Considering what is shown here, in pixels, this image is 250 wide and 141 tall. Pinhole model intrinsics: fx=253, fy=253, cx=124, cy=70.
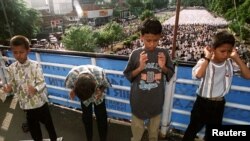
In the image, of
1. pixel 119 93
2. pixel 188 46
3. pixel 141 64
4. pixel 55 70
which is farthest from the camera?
pixel 188 46

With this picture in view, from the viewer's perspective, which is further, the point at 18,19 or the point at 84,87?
the point at 18,19

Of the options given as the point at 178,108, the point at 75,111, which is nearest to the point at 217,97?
the point at 178,108

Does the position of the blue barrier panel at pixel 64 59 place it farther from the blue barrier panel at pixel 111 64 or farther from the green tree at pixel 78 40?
the green tree at pixel 78 40

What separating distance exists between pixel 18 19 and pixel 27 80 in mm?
30964

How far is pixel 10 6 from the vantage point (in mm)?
29766

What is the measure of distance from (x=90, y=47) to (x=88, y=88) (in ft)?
123

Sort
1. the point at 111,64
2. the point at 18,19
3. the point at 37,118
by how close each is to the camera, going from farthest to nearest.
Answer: the point at 18,19
the point at 111,64
the point at 37,118

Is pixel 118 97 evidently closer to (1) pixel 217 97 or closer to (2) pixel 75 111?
(2) pixel 75 111

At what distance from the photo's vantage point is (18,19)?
31.1 meters

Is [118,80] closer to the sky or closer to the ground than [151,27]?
closer to the ground

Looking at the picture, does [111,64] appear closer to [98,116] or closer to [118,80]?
[118,80]

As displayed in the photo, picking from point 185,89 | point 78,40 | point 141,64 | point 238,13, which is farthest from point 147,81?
point 78,40

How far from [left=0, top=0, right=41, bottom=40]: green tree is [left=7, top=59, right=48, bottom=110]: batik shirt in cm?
2836

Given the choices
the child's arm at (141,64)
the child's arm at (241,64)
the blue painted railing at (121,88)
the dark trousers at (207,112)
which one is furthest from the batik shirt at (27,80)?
the child's arm at (241,64)
